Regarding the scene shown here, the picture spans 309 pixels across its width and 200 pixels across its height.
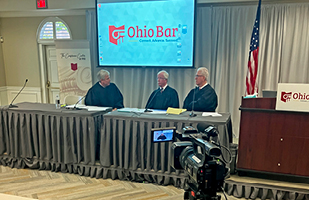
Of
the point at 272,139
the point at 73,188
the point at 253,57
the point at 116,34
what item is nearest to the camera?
the point at 272,139

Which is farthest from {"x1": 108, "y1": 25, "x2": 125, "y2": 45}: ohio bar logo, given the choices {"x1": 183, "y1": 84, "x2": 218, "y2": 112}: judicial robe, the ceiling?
{"x1": 183, "y1": 84, "x2": 218, "y2": 112}: judicial robe

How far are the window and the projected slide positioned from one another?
116 centimetres

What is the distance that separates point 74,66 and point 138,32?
60.8 inches

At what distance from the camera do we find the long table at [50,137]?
281 cm

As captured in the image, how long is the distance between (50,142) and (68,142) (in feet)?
0.86

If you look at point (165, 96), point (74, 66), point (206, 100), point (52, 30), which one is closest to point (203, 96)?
point (206, 100)

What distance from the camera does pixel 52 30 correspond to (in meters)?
5.29

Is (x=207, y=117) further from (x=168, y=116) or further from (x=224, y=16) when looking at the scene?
(x=224, y=16)

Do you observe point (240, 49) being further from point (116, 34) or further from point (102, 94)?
point (102, 94)

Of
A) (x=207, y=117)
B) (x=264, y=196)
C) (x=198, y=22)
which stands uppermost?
(x=198, y=22)

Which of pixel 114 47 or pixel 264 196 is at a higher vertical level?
pixel 114 47

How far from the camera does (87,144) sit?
2.82 metres

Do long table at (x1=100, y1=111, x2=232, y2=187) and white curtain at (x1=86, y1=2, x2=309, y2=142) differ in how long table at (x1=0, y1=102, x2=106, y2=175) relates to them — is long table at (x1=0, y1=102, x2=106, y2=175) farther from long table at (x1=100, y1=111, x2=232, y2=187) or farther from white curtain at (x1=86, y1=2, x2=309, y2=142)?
white curtain at (x1=86, y1=2, x2=309, y2=142)

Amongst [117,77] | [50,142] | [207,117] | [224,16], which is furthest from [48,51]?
[207,117]
